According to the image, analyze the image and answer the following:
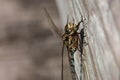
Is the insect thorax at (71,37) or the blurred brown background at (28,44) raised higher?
the blurred brown background at (28,44)

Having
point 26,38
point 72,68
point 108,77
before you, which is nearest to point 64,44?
point 72,68

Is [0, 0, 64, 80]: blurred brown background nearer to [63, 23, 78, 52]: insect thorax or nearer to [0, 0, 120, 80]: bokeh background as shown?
[0, 0, 120, 80]: bokeh background

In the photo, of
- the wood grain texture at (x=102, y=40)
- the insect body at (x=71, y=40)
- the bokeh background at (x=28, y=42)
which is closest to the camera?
the wood grain texture at (x=102, y=40)

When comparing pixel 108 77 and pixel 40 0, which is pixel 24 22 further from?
pixel 108 77

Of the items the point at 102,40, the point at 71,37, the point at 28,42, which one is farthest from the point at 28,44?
the point at 102,40

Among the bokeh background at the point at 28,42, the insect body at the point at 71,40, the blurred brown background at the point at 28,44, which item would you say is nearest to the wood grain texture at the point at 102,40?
the insect body at the point at 71,40

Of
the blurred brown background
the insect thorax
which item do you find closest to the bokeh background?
the blurred brown background

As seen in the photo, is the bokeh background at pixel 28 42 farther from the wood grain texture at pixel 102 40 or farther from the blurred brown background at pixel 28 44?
the wood grain texture at pixel 102 40

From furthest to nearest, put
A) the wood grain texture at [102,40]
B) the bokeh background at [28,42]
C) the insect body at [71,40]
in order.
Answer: the bokeh background at [28,42]
the insect body at [71,40]
the wood grain texture at [102,40]
